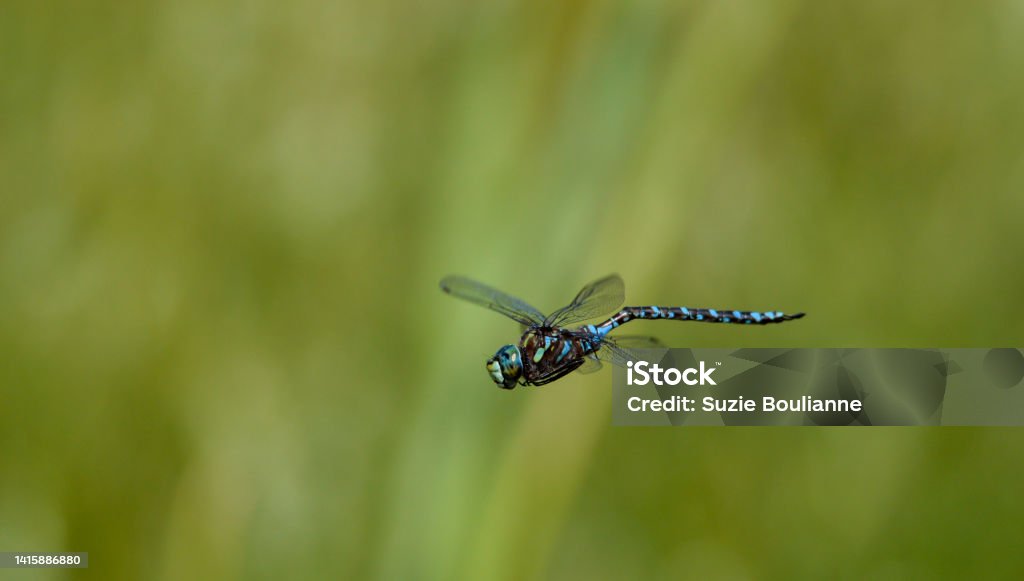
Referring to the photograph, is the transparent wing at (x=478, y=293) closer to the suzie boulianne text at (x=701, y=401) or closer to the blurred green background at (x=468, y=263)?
the blurred green background at (x=468, y=263)

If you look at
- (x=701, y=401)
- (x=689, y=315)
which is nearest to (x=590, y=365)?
(x=701, y=401)

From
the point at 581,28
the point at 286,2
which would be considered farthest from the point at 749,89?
the point at 286,2

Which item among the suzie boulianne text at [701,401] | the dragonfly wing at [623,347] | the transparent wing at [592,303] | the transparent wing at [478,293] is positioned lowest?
the suzie boulianne text at [701,401]

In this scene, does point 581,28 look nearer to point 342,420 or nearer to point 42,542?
point 342,420

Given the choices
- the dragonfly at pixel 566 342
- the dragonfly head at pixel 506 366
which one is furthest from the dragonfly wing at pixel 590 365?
the dragonfly head at pixel 506 366

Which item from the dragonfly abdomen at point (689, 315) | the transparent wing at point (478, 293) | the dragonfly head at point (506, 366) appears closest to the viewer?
the transparent wing at point (478, 293)

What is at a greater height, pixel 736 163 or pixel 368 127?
pixel 368 127

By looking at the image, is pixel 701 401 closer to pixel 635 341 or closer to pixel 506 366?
pixel 635 341
